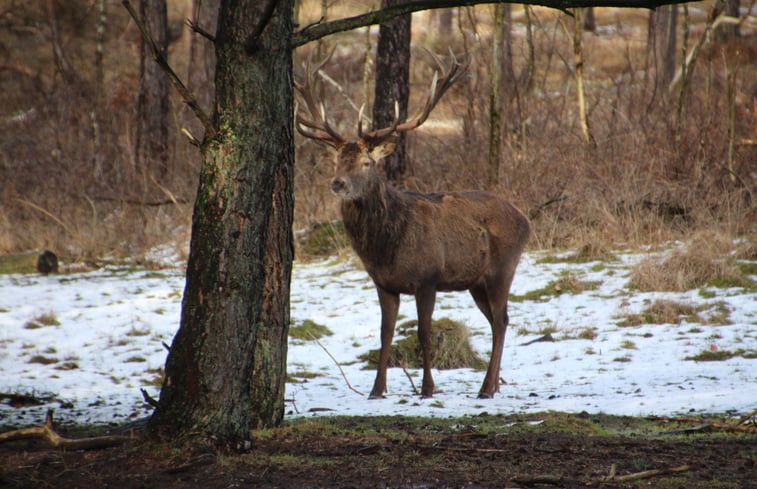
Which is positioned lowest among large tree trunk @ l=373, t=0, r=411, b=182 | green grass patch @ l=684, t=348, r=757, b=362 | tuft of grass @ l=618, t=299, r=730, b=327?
green grass patch @ l=684, t=348, r=757, b=362

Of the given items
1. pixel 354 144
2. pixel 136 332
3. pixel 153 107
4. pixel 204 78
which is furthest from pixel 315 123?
pixel 204 78

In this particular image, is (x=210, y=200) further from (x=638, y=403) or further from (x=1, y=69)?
(x=1, y=69)

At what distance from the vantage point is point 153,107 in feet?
59.3

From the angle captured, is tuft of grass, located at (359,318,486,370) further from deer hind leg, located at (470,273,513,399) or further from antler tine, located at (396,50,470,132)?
antler tine, located at (396,50,470,132)

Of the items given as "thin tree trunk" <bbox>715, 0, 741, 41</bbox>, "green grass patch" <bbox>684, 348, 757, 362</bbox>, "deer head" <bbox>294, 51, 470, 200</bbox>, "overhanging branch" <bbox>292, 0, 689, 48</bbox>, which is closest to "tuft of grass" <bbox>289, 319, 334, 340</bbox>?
"deer head" <bbox>294, 51, 470, 200</bbox>

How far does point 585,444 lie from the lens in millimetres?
5176

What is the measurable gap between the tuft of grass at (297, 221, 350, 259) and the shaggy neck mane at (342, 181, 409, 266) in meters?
5.84

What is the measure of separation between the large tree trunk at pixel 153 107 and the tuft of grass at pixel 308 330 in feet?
25.9

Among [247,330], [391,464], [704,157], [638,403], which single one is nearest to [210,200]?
[247,330]

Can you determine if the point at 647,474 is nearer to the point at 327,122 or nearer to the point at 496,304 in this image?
the point at 496,304

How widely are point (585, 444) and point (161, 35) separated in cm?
1523

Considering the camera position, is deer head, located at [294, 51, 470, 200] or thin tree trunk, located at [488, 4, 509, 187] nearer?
deer head, located at [294, 51, 470, 200]

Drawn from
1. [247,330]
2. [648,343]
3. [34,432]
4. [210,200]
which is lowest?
[648,343]

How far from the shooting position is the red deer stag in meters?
8.12
